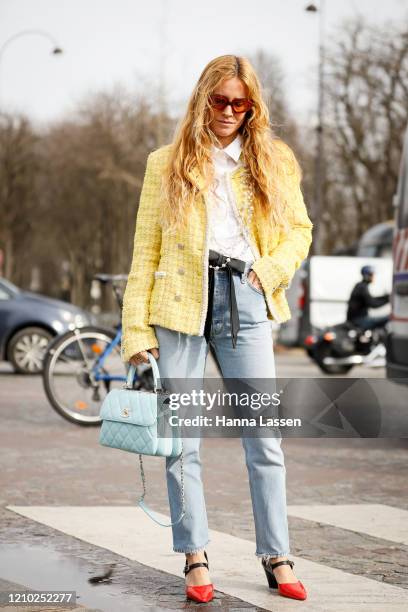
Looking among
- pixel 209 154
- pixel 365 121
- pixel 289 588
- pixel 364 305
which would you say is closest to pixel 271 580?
pixel 289 588

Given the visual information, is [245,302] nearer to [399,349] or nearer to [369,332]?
[399,349]

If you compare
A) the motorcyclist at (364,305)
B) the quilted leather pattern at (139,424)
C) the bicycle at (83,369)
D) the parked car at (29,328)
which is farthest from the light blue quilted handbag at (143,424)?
the motorcyclist at (364,305)

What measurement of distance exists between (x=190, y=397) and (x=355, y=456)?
4.23 meters

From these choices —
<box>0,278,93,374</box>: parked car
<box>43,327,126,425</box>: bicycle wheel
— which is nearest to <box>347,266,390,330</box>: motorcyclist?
<box>0,278,93,374</box>: parked car

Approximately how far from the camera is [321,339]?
17391 mm

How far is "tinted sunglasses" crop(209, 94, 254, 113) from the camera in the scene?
429 cm

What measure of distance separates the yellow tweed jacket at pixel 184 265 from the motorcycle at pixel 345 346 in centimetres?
1260

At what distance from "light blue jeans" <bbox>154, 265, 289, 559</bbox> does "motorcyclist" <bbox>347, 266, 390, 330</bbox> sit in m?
12.9

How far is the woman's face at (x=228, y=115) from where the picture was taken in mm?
4281

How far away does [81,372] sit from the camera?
9.55 m

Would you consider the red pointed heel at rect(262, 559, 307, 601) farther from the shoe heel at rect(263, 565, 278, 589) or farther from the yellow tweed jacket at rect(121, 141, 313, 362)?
the yellow tweed jacket at rect(121, 141, 313, 362)

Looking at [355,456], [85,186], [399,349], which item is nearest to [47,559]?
[355,456]

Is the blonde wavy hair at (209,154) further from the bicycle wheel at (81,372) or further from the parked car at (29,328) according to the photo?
the parked car at (29,328)

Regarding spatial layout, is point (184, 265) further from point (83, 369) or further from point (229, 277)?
point (83, 369)
